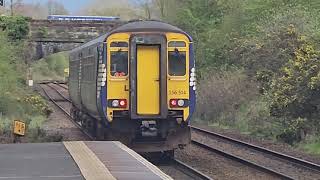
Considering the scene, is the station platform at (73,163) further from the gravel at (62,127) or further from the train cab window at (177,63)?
the gravel at (62,127)

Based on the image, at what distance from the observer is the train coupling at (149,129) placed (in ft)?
Result: 56.2

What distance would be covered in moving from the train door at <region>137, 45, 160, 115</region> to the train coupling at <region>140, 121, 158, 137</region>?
38 centimetres

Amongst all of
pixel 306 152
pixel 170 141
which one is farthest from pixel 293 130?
pixel 170 141

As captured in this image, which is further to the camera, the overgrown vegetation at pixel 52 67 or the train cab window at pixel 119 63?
the overgrown vegetation at pixel 52 67

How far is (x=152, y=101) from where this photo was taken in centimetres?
1691

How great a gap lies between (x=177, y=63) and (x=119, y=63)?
1.38 m

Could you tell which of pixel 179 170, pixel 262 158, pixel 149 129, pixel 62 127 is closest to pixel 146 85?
pixel 149 129

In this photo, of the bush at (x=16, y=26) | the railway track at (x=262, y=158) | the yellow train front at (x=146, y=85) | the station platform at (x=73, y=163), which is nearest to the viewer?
the station platform at (x=73, y=163)

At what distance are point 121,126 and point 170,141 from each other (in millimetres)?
1241

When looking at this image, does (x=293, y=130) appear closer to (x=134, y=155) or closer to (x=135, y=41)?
(x=135, y=41)

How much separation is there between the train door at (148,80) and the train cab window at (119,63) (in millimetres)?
396

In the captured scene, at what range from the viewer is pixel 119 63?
17.1m

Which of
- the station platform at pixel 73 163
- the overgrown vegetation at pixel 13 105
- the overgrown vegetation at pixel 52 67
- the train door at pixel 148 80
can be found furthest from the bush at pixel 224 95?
the overgrown vegetation at pixel 52 67

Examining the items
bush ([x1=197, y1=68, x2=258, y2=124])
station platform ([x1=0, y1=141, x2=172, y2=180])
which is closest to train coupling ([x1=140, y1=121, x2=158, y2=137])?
station platform ([x1=0, y1=141, x2=172, y2=180])
